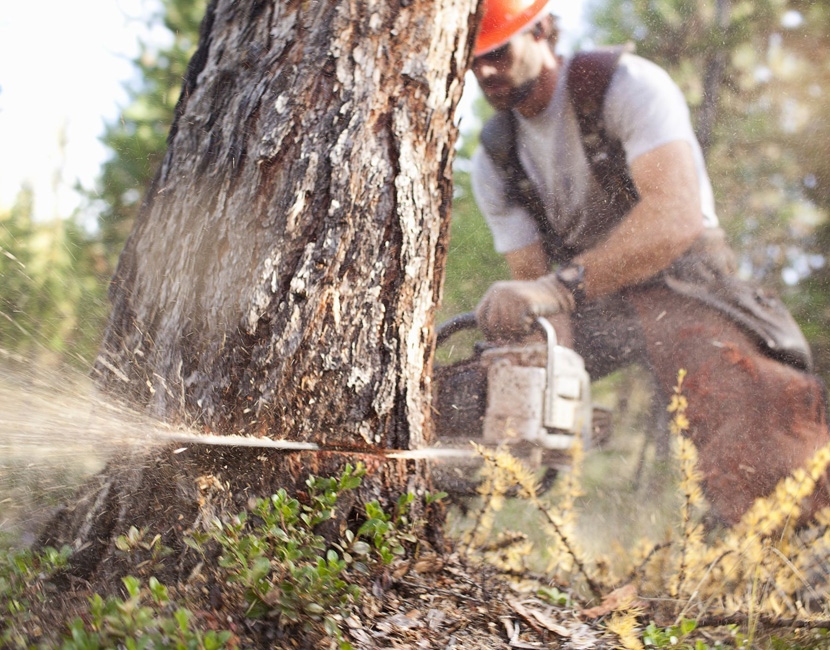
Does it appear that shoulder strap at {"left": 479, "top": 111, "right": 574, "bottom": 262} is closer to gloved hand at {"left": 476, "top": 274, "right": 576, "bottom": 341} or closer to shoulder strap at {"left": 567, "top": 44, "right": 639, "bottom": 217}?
gloved hand at {"left": 476, "top": 274, "right": 576, "bottom": 341}

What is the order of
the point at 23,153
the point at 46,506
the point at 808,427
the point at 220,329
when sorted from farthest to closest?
the point at 23,153
the point at 808,427
the point at 46,506
the point at 220,329

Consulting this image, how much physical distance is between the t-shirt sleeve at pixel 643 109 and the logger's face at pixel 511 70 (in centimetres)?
27

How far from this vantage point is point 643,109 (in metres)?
2.01

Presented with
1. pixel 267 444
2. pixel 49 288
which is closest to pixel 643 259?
pixel 267 444

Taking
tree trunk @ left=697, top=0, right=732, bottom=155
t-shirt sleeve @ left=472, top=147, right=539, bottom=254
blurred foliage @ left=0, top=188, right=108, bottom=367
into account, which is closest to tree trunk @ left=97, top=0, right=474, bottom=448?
blurred foliage @ left=0, top=188, right=108, bottom=367

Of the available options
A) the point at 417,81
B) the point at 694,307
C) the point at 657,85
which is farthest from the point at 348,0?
the point at 694,307

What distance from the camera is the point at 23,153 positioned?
292 cm

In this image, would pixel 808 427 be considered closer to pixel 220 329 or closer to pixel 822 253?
pixel 822 253

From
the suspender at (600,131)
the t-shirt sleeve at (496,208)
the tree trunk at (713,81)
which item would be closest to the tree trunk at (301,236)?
the t-shirt sleeve at (496,208)

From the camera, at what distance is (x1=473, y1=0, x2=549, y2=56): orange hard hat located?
2.01 m

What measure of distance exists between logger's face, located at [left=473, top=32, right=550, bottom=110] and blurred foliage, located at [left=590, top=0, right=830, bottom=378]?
464 mm

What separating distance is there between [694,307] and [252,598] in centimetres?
164

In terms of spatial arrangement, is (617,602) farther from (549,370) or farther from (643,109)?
(643,109)

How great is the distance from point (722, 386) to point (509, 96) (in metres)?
1.23
